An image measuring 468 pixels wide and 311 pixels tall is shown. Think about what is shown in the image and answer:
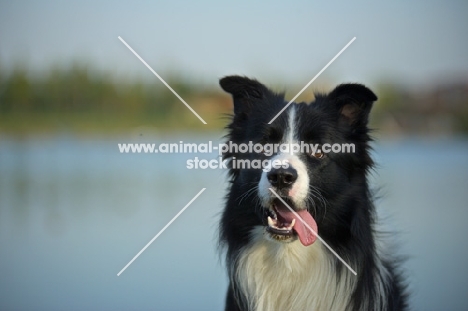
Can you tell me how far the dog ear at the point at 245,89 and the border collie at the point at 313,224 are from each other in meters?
0.17

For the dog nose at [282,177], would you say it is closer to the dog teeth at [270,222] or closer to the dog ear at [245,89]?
the dog teeth at [270,222]

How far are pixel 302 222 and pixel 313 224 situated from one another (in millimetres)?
83

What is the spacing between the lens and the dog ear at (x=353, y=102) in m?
4.18

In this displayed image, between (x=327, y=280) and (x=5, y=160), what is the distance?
10631mm

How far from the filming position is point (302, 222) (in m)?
3.98

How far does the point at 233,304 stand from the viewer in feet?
14.2

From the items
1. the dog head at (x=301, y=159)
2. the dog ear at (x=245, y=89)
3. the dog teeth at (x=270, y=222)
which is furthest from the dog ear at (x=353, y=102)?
the dog teeth at (x=270, y=222)

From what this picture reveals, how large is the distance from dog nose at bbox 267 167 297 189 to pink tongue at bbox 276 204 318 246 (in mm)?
189

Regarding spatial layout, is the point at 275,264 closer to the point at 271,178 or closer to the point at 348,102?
the point at 271,178

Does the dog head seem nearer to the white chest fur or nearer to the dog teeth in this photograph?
the dog teeth

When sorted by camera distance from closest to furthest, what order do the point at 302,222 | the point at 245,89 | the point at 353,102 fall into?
the point at 302,222 < the point at 353,102 < the point at 245,89

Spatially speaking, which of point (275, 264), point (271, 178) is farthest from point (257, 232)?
point (271, 178)

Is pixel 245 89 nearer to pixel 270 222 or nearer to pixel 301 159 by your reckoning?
pixel 301 159

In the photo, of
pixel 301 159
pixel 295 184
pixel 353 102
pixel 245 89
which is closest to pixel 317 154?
pixel 301 159
